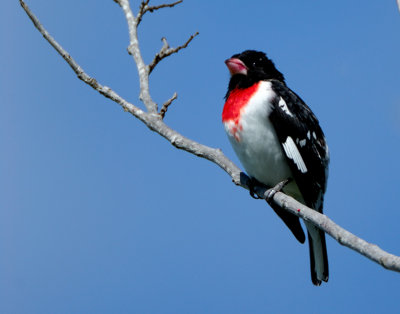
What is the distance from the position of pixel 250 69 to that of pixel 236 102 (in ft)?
1.70

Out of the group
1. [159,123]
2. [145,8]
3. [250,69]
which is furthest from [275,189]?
[145,8]

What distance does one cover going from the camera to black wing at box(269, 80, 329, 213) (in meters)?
5.11

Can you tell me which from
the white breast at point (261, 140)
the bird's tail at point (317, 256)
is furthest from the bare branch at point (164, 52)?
the bird's tail at point (317, 256)

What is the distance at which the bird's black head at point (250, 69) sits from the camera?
5.53 meters

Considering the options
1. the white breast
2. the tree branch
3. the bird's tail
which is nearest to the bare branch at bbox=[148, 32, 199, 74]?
the tree branch

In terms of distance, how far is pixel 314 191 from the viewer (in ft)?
17.0

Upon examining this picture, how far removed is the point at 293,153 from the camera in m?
5.11

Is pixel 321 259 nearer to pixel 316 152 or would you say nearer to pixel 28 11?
pixel 316 152

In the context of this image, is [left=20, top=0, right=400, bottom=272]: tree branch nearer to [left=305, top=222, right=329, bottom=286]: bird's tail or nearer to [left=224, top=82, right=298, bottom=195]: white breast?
[left=224, top=82, right=298, bottom=195]: white breast

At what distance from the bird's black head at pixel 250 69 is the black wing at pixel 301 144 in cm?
26

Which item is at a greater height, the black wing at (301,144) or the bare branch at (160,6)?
the bare branch at (160,6)

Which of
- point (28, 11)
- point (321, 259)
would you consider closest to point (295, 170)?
point (321, 259)

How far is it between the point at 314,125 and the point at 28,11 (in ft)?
10.5

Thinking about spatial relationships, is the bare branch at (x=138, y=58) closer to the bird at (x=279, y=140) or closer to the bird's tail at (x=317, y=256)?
the bird at (x=279, y=140)
